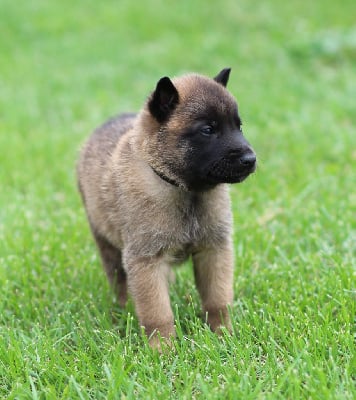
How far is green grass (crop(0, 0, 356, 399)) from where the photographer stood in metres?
3.51

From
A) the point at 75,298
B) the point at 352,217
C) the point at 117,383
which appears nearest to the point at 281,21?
the point at 352,217

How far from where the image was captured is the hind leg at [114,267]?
Answer: 190 inches

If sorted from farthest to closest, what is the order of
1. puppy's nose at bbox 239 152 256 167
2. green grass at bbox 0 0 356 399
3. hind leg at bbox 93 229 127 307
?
1. hind leg at bbox 93 229 127 307
2. puppy's nose at bbox 239 152 256 167
3. green grass at bbox 0 0 356 399

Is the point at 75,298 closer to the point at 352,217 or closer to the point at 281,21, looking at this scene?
the point at 352,217

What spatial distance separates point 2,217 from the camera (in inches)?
244

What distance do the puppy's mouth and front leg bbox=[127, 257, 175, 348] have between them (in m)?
0.67

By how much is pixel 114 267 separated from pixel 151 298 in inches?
38.3

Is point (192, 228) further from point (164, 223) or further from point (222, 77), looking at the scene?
point (222, 77)

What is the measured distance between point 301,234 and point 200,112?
6.99 ft

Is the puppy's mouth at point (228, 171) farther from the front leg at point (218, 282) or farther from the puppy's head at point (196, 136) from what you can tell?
the front leg at point (218, 282)

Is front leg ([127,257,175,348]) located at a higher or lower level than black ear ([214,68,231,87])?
lower

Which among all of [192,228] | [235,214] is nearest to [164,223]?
[192,228]

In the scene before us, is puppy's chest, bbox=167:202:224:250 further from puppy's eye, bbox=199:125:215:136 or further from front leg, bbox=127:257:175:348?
puppy's eye, bbox=199:125:215:136

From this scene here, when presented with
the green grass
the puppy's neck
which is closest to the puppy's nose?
the puppy's neck
